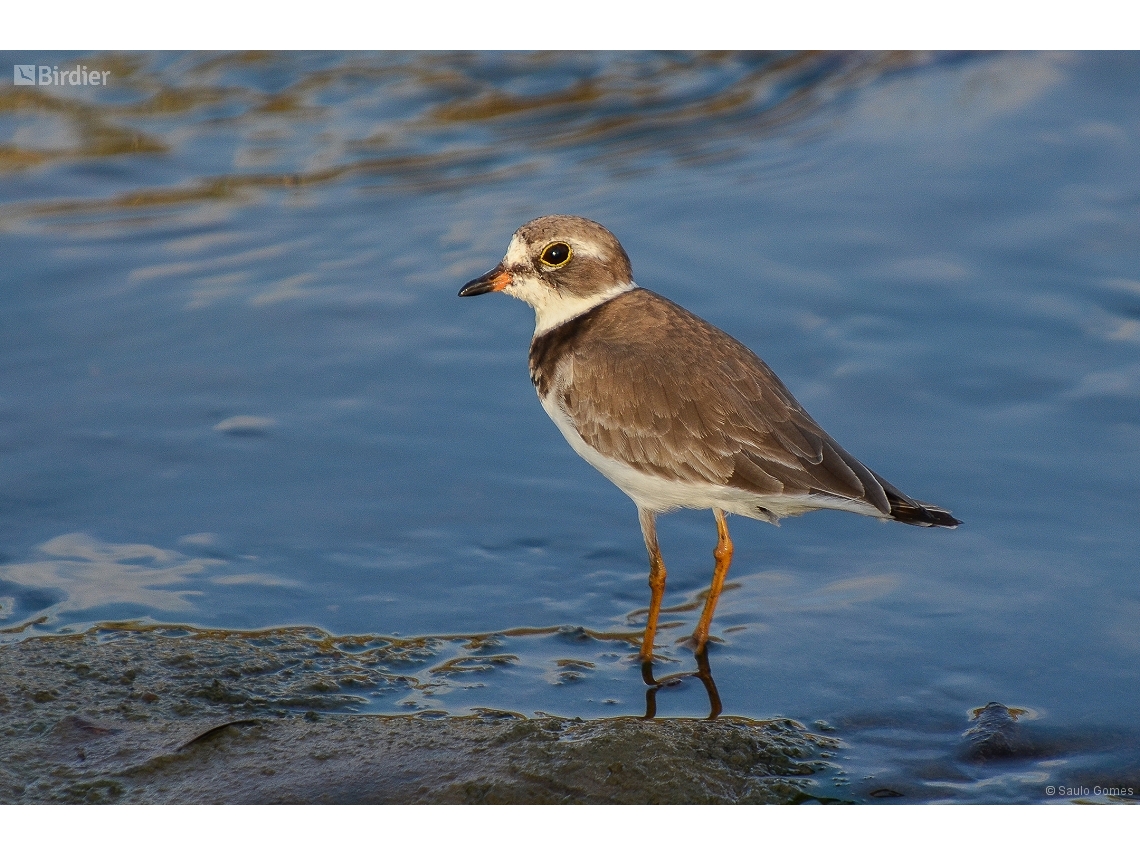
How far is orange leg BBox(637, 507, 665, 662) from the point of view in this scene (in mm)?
6230

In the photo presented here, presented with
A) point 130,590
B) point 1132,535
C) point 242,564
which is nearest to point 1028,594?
point 1132,535

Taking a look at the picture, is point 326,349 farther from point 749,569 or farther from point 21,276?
point 749,569

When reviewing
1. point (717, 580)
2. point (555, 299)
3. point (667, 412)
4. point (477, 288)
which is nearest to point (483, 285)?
point (477, 288)

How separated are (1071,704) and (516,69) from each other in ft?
30.4

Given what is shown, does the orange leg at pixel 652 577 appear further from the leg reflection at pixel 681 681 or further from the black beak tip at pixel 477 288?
the black beak tip at pixel 477 288

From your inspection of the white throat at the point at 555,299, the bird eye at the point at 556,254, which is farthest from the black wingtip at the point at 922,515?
the bird eye at the point at 556,254

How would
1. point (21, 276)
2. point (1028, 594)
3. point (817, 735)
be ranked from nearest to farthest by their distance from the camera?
point (817, 735)
point (1028, 594)
point (21, 276)

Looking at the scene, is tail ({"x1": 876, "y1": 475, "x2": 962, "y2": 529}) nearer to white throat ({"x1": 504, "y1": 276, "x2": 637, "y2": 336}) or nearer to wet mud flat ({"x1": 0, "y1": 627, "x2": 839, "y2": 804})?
wet mud flat ({"x1": 0, "y1": 627, "x2": 839, "y2": 804})

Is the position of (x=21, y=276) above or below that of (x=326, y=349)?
above

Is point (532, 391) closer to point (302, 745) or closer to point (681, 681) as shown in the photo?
point (681, 681)

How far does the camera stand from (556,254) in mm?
6824

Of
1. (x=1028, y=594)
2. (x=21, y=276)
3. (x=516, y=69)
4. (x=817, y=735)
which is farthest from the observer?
(x=516, y=69)

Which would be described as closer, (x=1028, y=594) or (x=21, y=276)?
(x=1028, y=594)

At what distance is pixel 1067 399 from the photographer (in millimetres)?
8062
